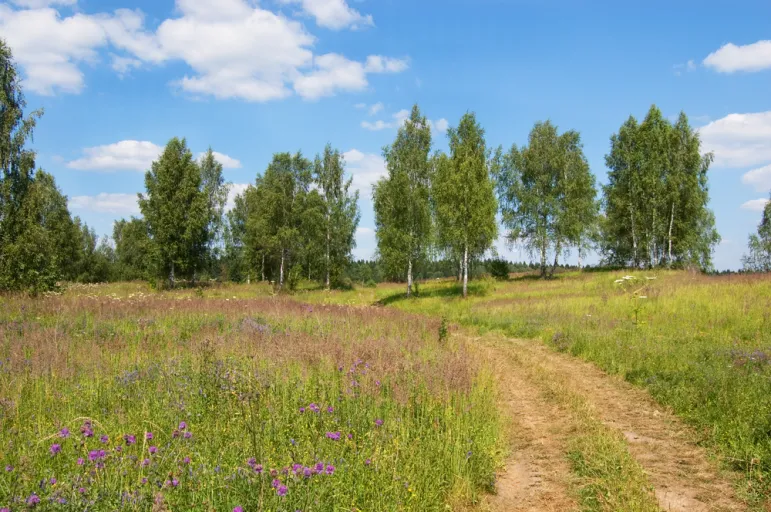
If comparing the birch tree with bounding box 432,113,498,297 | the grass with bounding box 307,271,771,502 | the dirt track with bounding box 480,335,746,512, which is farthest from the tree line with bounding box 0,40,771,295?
the dirt track with bounding box 480,335,746,512

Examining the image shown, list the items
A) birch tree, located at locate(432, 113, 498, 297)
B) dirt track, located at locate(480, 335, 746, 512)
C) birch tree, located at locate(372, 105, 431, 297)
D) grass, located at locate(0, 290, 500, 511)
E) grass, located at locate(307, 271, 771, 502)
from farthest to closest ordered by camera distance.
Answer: birch tree, located at locate(372, 105, 431, 297) → birch tree, located at locate(432, 113, 498, 297) → grass, located at locate(307, 271, 771, 502) → dirt track, located at locate(480, 335, 746, 512) → grass, located at locate(0, 290, 500, 511)

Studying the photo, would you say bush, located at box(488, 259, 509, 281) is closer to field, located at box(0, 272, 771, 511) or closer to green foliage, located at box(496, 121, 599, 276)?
green foliage, located at box(496, 121, 599, 276)

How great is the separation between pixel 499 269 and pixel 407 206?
14.9 meters

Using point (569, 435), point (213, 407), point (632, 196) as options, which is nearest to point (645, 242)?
point (632, 196)

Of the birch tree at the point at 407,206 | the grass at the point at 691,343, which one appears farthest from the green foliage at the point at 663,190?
the birch tree at the point at 407,206

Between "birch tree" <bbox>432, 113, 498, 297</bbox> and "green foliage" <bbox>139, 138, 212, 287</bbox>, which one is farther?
"green foliage" <bbox>139, 138, 212, 287</bbox>

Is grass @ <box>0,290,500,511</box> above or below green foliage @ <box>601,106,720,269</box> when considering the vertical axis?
below

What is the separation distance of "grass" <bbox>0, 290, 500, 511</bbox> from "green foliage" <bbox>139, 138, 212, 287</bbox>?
1272 inches

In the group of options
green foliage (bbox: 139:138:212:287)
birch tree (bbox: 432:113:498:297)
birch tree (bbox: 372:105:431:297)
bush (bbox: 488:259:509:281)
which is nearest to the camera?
birch tree (bbox: 432:113:498:297)

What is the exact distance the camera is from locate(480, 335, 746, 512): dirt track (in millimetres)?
4832

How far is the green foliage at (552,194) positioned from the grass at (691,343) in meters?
15.9

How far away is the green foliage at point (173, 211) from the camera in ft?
131

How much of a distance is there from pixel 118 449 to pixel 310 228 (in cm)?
4233

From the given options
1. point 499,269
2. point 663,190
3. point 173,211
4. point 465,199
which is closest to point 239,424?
point 465,199
